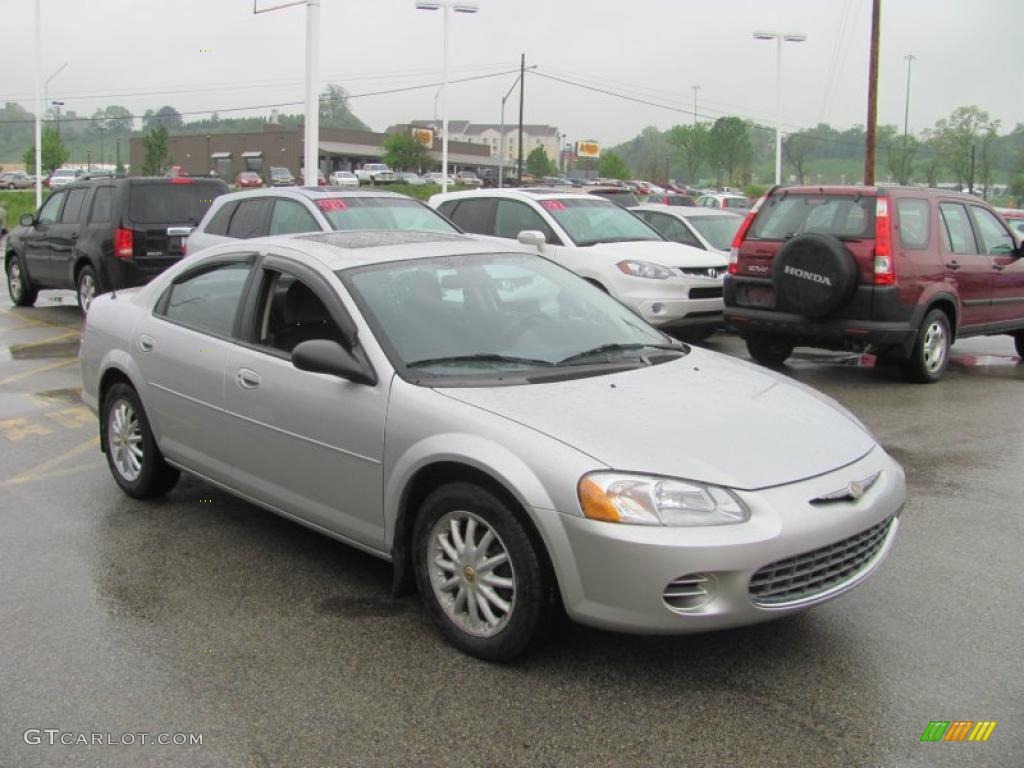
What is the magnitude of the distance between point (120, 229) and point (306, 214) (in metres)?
4.20

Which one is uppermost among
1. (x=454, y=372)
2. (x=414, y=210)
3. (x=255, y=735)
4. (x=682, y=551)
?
(x=414, y=210)

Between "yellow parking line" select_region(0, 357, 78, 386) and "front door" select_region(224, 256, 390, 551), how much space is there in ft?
18.4

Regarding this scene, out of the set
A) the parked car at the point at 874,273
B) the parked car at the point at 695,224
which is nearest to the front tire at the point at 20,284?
Result: the parked car at the point at 695,224

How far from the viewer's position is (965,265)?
984 cm

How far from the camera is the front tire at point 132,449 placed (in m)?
5.61

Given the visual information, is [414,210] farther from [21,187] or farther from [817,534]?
[21,187]

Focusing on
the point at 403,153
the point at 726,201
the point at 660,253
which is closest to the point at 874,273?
the point at 660,253

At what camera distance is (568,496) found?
3.44 meters

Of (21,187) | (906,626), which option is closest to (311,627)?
(906,626)

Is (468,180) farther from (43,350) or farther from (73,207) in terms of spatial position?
(43,350)

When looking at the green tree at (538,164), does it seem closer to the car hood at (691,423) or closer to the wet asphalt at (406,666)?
the wet asphalt at (406,666)

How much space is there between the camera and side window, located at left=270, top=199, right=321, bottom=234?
32.7 ft

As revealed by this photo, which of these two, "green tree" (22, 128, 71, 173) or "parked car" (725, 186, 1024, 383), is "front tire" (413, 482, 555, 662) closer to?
"parked car" (725, 186, 1024, 383)

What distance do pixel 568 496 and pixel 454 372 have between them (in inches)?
36.8
